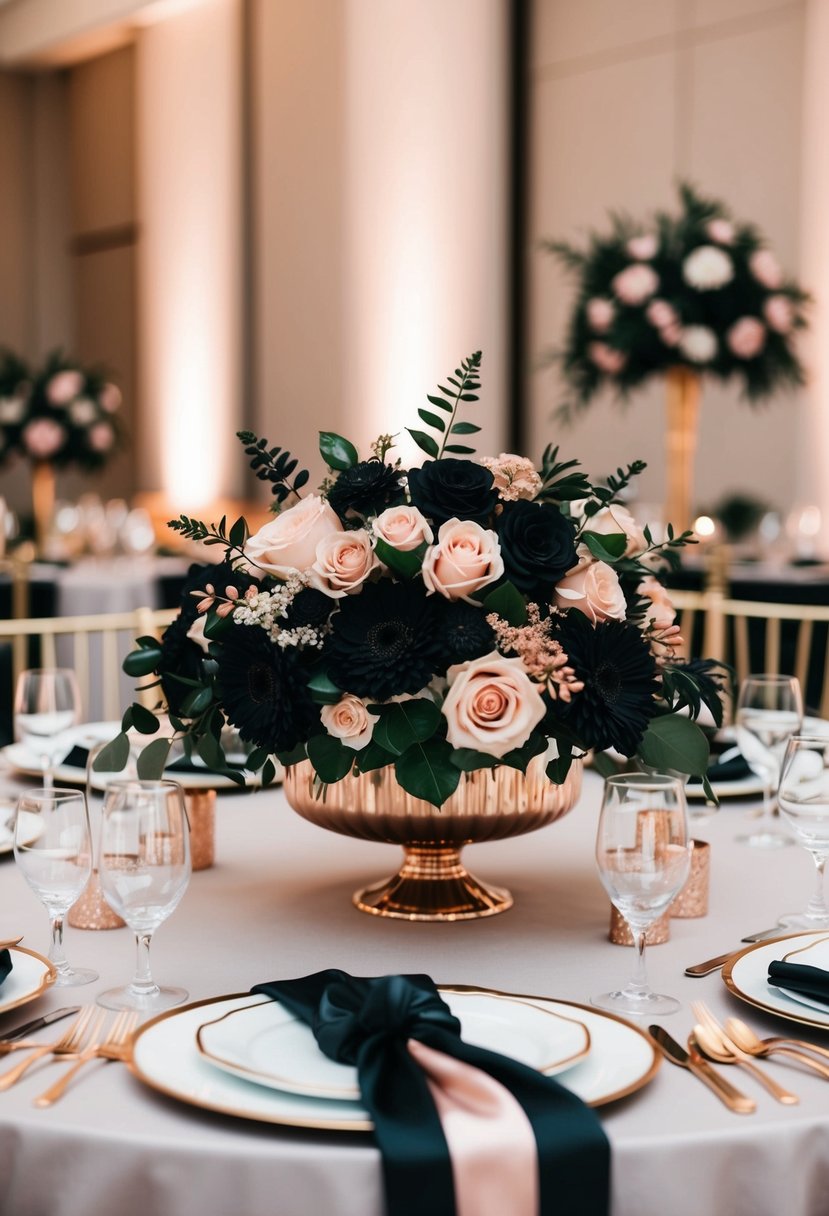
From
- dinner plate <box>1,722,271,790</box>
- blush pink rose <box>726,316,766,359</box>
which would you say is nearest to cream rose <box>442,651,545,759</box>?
dinner plate <box>1,722,271,790</box>

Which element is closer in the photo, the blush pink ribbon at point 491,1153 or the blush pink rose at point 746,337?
the blush pink ribbon at point 491,1153

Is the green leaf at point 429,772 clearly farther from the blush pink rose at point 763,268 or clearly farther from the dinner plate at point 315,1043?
the blush pink rose at point 763,268

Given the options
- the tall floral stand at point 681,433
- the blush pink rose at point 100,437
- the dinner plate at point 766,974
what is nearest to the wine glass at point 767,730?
the dinner plate at point 766,974

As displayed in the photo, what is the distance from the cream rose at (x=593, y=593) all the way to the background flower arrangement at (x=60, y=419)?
6.14 metres

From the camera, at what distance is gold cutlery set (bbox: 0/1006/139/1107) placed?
1.04m

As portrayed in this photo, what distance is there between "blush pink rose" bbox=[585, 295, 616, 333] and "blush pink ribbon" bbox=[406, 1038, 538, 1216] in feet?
14.2

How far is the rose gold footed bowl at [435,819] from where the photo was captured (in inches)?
55.7

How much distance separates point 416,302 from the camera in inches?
303

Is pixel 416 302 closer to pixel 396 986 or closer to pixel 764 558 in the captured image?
pixel 764 558

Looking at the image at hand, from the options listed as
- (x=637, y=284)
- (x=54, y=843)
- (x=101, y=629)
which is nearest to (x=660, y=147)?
(x=637, y=284)

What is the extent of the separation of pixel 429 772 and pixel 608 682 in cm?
19

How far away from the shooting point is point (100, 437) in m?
7.25

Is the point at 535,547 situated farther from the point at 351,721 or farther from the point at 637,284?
the point at 637,284

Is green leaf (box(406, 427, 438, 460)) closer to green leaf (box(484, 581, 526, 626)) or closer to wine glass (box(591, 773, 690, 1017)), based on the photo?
green leaf (box(484, 581, 526, 626))
